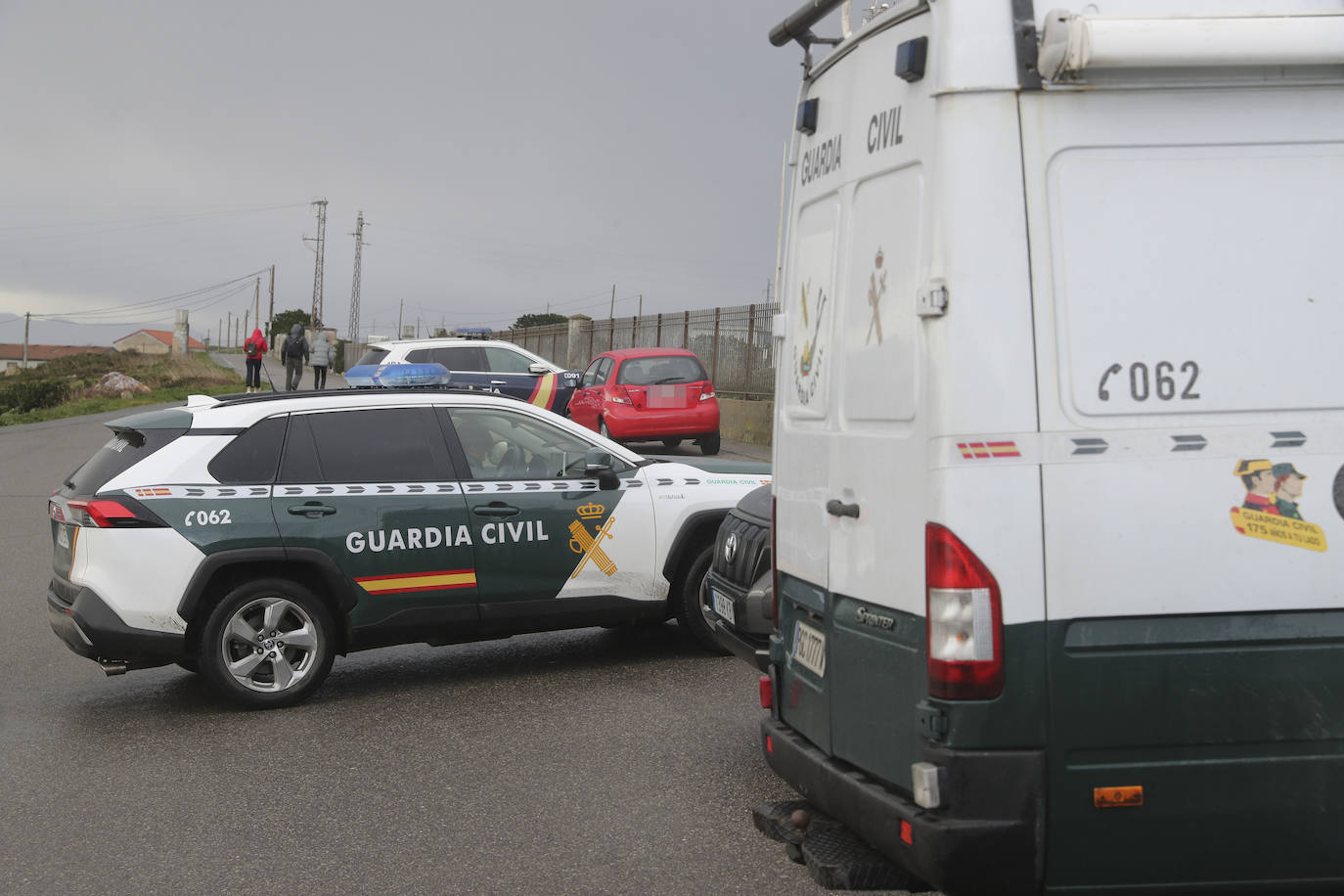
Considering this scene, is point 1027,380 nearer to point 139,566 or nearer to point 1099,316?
point 1099,316

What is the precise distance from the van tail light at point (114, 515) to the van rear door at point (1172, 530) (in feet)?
16.5

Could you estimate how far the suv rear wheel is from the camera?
6.88 meters

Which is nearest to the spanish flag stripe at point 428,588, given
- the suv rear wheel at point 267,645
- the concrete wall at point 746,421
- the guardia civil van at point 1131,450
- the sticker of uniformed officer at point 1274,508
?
the suv rear wheel at point 267,645

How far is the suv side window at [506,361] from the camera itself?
78.5ft

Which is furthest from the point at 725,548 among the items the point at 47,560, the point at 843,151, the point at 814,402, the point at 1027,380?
the point at 47,560

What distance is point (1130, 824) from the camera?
3.37 m

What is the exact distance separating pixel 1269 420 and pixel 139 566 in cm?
545

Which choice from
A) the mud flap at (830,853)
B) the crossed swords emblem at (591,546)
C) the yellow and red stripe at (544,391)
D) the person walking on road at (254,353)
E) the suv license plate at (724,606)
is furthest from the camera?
the person walking on road at (254,353)

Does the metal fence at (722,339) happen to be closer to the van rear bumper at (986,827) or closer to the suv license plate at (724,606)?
the suv license plate at (724,606)

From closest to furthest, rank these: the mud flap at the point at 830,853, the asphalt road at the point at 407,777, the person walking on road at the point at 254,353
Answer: the mud flap at the point at 830,853, the asphalt road at the point at 407,777, the person walking on road at the point at 254,353

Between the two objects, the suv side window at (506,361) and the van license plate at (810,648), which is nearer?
the van license plate at (810,648)

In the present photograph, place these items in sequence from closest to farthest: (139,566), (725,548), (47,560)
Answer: (725,548)
(139,566)
(47,560)

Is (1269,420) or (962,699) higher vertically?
(1269,420)

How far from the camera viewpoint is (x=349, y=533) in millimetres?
7117
